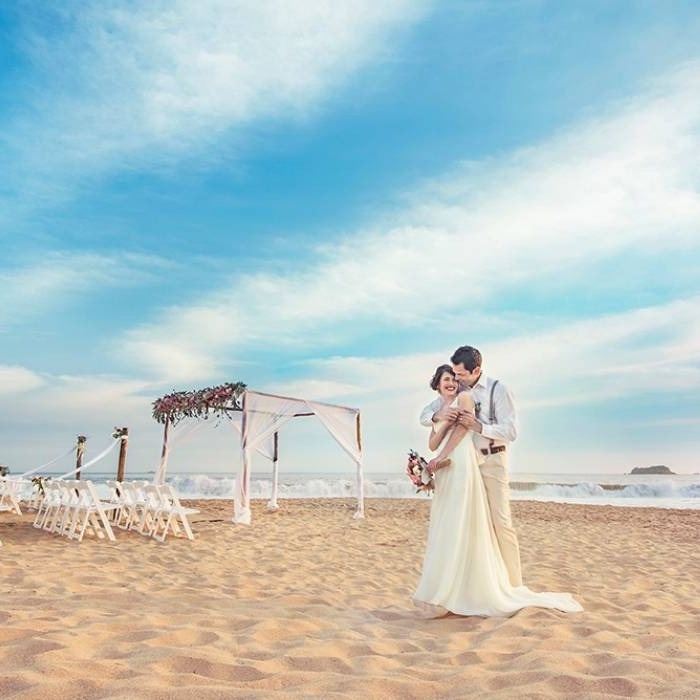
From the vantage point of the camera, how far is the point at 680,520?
52.8 ft

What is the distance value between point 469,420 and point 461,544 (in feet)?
2.70

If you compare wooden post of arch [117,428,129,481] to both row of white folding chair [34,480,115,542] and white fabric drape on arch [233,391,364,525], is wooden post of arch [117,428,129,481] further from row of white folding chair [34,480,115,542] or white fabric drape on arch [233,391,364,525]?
row of white folding chair [34,480,115,542]

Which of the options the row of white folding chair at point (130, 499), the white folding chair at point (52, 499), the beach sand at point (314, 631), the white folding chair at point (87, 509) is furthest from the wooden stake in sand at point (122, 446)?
the beach sand at point (314, 631)

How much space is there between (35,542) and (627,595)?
7.88 m

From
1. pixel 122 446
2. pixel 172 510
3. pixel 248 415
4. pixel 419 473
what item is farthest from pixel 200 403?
pixel 419 473

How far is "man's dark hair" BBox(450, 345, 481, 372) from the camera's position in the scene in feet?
14.4

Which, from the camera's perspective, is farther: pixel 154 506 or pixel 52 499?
pixel 52 499

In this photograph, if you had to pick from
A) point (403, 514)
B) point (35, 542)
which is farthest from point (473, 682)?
point (403, 514)

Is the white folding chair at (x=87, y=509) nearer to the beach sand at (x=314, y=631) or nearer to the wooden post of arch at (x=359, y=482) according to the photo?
the beach sand at (x=314, y=631)

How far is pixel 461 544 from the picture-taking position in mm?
4258

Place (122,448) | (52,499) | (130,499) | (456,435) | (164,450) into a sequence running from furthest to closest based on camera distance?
(122,448) → (164,450) → (52,499) → (130,499) → (456,435)

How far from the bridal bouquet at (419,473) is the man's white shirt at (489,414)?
10.2 inches

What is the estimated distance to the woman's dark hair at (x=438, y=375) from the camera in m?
4.45

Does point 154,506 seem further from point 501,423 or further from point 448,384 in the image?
point 501,423
